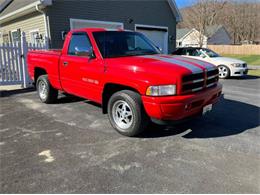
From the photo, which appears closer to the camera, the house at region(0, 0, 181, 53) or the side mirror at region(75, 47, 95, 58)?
the side mirror at region(75, 47, 95, 58)

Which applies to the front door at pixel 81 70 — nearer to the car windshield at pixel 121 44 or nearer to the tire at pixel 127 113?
the car windshield at pixel 121 44

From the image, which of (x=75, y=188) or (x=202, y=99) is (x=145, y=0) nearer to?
(x=202, y=99)

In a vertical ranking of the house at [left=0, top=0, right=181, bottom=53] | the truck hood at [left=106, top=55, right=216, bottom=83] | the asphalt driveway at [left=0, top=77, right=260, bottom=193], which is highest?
the house at [left=0, top=0, right=181, bottom=53]

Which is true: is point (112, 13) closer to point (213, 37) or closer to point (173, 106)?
point (173, 106)

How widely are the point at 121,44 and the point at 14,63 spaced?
18.7ft

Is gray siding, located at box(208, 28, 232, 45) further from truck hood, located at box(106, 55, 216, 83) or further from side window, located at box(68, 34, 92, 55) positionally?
truck hood, located at box(106, 55, 216, 83)

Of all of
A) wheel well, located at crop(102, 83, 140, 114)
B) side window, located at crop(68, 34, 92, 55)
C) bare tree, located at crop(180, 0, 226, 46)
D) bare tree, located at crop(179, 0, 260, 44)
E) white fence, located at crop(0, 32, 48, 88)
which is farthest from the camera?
bare tree, located at crop(179, 0, 260, 44)

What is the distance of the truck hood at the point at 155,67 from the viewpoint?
3559mm

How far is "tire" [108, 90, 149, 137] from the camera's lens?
12.5 feet

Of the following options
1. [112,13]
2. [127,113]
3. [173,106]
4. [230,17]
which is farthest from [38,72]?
[230,17]

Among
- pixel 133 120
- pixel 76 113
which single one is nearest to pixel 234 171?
pixel 133 120

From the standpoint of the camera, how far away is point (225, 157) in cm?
340

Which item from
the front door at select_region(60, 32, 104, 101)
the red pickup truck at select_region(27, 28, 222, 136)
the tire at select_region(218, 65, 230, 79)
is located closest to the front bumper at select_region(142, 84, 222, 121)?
the red pickup truck at select_region(27, 28, 222, 136)

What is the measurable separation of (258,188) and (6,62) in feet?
28.6
